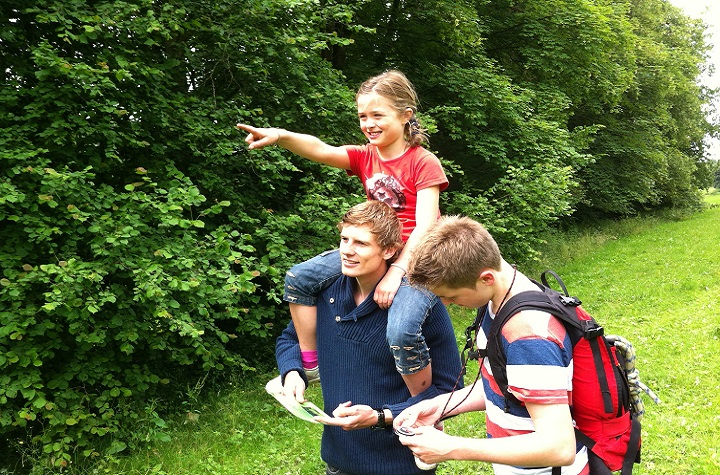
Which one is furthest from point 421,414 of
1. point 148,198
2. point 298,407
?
point 148,198

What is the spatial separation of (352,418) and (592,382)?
75 centimetres

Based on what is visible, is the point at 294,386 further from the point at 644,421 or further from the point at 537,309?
the point at 644,421

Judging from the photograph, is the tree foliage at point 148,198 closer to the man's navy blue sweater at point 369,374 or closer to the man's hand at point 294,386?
the man's hand at point 294,386

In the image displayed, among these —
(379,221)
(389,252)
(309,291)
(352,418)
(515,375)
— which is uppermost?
(379,221)

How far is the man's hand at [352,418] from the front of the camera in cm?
192

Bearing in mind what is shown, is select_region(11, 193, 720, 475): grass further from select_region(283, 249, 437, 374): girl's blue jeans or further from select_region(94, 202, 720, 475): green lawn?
select_region(283, 249, 437, 374): girl's blue jeans

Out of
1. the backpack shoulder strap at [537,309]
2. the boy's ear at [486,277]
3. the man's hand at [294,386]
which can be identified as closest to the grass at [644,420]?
the man's hand at [294,386]

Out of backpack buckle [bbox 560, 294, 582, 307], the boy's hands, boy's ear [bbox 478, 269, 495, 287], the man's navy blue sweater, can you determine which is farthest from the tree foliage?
backpack buckle [bbox 560, 294, 582, 307]

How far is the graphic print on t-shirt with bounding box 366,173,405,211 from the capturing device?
103 inches

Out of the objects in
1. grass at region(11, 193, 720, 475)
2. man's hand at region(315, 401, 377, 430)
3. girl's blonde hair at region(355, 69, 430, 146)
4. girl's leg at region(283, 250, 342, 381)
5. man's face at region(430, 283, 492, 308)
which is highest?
girl's blonde hair at region(355, 69, 430, 146)

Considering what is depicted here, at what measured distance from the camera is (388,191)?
8.60 feet

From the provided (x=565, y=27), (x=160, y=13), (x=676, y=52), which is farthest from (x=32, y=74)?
(x=676, y=52)

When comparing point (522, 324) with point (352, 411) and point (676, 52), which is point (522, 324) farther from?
point (676, 52)

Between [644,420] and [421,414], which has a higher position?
[421,414]
